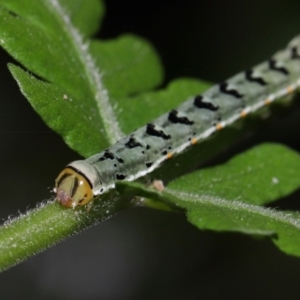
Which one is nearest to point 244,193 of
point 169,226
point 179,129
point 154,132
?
point 179,129

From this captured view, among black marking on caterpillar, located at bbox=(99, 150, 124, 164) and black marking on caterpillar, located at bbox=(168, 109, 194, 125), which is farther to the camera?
black marking on caterpillar, located at bbox=(168, 109, 194, 125)

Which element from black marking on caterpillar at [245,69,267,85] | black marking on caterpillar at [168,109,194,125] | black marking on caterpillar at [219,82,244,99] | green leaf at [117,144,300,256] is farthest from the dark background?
black marking on caterpillar at [168,109,194,125]

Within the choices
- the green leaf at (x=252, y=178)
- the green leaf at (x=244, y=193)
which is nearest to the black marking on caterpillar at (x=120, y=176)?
the green leaf at (x=244, y=193)

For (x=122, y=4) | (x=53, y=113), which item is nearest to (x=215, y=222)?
(x=53, y=113)

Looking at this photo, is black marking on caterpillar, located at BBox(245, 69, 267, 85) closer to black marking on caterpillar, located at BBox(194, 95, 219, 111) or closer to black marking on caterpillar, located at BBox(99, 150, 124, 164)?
black marking on caterpillar, located at BBox(194, 95, 219, 111)

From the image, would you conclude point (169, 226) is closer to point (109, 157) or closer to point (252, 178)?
point (252, 178)

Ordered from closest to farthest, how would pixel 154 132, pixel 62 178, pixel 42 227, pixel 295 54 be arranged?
pixel 42 227 < pixel 62 178 < pixel 154 132 < pixel 295 54

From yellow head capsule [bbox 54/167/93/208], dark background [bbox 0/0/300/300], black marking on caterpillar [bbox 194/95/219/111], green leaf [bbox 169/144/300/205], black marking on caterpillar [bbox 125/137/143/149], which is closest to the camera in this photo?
yellow head capsule [bbox 54/167/93/208]

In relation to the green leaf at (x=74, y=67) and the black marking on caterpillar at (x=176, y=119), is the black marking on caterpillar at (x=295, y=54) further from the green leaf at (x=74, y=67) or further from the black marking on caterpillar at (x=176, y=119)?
the black marking on caterpillar at (x=176, y=119)
